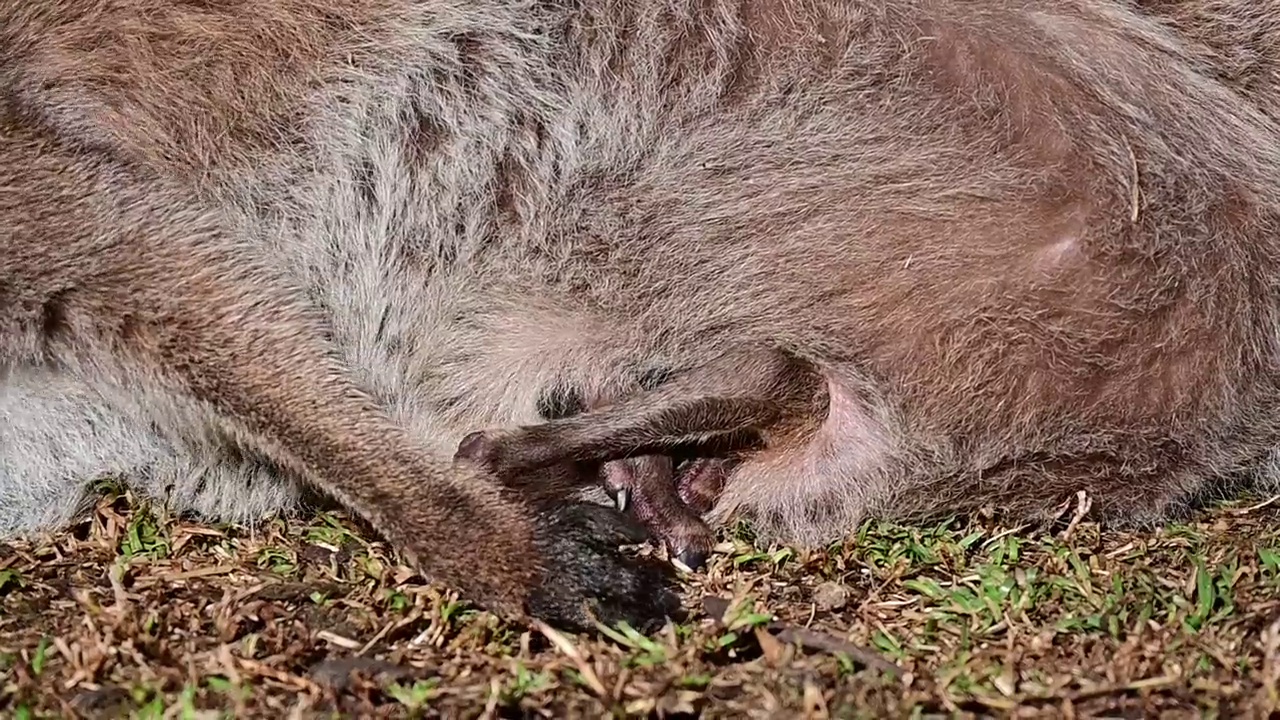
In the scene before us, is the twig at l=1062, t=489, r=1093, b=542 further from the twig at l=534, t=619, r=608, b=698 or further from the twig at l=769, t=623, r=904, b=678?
the twig at l=534, t=619, r=608, b=698

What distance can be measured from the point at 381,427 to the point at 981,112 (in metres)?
1.51

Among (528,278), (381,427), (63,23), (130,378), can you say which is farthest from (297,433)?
(63,23)

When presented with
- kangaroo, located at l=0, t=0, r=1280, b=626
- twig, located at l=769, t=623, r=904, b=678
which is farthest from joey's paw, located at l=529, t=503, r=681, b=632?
twig, located at l=769, t=623, r=904, b=678

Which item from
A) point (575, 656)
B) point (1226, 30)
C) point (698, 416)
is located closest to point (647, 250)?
point (698, 416)

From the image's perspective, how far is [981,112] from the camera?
3.19 m

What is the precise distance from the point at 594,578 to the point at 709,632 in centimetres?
37

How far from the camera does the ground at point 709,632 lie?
2414 mm

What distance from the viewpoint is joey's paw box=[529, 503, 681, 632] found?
9.45 ft

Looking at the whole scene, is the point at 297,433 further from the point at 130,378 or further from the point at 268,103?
the point at 268,103

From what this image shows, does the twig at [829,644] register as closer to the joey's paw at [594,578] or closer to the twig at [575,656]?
the joey's paw at [594,578]

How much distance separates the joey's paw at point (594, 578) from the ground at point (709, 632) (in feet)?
0.23

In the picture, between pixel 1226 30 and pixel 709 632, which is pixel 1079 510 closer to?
pixel 709 632

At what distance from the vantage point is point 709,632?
269 cm

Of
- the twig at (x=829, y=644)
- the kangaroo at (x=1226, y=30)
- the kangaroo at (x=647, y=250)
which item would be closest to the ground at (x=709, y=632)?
the twig at (x=829, y=644)
